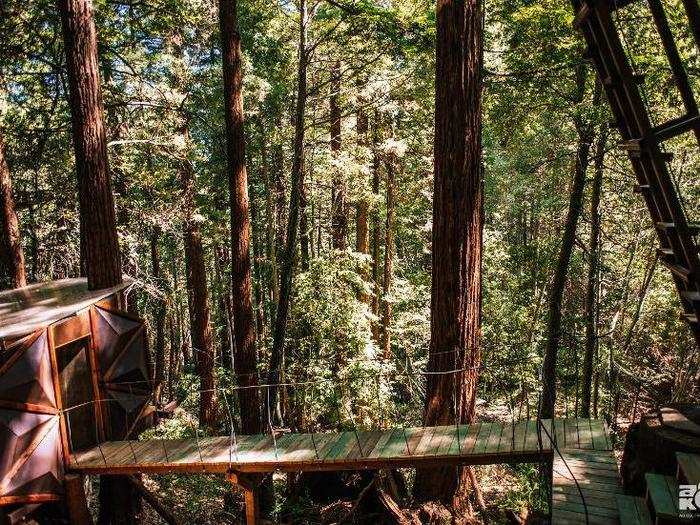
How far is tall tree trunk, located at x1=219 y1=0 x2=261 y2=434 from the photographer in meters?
9.16

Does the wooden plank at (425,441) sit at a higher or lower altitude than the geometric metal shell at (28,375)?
lower

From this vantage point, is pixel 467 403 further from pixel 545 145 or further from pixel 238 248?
pixel 545 145

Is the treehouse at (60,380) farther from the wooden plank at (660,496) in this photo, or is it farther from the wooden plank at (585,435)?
the wooden plank at (660,496)

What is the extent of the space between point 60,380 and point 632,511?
20.6ft

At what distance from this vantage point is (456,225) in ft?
18.6

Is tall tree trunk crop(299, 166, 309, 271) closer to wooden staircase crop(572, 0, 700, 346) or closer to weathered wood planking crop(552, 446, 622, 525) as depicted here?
wooden staircase crop(572, 0, 700, 346)

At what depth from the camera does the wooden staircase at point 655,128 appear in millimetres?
4020

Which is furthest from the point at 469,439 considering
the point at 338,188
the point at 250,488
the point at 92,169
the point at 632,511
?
the point at 338,188

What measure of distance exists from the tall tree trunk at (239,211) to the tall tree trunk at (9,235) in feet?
12.5

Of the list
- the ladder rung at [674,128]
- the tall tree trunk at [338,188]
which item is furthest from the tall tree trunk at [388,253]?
the ladder rung at [674,128]

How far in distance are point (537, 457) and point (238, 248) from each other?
6.32m

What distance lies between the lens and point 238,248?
31.5ft

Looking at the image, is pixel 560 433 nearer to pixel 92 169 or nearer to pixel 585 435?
pixel 585 435

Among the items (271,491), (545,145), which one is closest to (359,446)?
(271,491)
